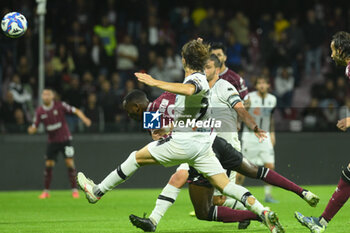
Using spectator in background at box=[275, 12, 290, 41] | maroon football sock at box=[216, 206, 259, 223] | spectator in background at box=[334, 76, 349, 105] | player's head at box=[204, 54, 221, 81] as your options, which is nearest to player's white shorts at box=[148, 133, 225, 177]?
maroon football sock at box=[216, 206, 259, 223]

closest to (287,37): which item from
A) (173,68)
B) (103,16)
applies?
(173,68)

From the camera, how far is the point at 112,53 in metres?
17.7

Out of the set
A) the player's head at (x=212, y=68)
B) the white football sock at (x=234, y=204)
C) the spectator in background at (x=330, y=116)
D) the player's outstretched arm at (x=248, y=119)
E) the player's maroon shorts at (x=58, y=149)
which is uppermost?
the player's head at (x=212, y=68)

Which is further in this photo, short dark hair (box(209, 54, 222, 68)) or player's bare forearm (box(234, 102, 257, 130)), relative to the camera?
short dark hair (box(209, 54, 222, 68))

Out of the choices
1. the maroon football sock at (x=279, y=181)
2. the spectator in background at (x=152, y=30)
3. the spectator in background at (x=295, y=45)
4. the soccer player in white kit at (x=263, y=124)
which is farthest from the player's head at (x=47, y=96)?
the spectator in background at (x=295, y=45)

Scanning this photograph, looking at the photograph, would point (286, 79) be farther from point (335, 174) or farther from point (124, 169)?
point (124, 169)

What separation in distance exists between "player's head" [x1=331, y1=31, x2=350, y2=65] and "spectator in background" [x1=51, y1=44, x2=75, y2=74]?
32.5 ft

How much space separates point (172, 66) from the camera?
17.2 metres

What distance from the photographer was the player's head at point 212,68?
9.04 m

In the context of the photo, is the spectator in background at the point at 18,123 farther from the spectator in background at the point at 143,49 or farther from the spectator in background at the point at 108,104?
the spectator in background at the point at 143,49

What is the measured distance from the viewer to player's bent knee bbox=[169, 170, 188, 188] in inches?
319

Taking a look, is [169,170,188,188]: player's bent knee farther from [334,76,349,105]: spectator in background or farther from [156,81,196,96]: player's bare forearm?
[334,76,349,105]: spectator in background

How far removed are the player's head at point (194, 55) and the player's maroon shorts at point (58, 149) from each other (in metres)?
7.22

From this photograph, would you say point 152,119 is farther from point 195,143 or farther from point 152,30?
point 152,30
